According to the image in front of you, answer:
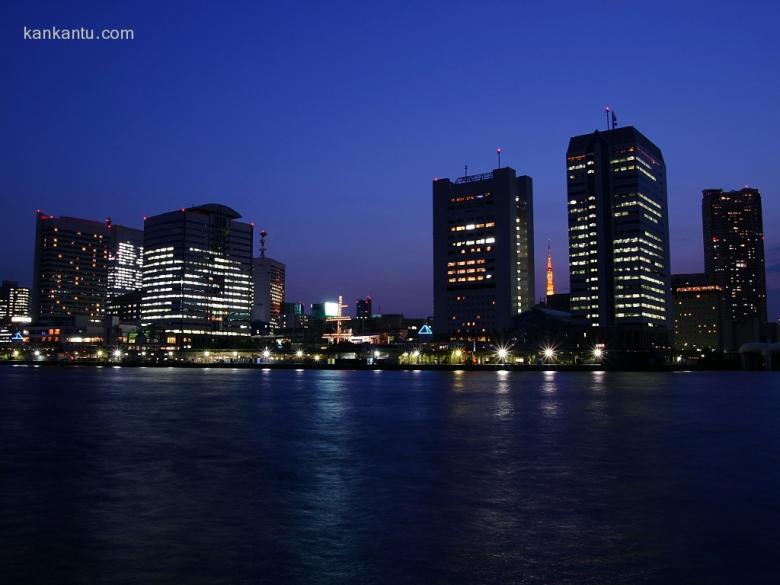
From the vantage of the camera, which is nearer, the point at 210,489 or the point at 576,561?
the point at 576,561

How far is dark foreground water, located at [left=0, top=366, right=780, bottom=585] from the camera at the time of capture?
14.8 m

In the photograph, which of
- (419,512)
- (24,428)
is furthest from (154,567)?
(24,428)

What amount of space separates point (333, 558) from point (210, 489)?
33.3ft

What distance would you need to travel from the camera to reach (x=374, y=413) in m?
58.8

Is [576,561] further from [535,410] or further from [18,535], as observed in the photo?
[535,410]

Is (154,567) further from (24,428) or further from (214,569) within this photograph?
(24,428)

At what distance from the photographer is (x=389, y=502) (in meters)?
22.0

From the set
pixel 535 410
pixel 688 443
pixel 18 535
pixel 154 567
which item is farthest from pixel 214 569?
pixel 535 410

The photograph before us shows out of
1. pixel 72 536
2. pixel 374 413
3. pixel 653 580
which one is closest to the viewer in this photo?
pixel 653 580

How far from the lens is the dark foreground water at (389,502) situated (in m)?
14.8

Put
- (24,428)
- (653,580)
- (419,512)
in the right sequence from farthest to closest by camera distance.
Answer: (24,428), (419,512), (653,580)

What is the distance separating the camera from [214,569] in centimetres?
1443

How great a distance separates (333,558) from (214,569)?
2.63 m

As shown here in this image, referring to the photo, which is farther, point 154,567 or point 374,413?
point 374,413
